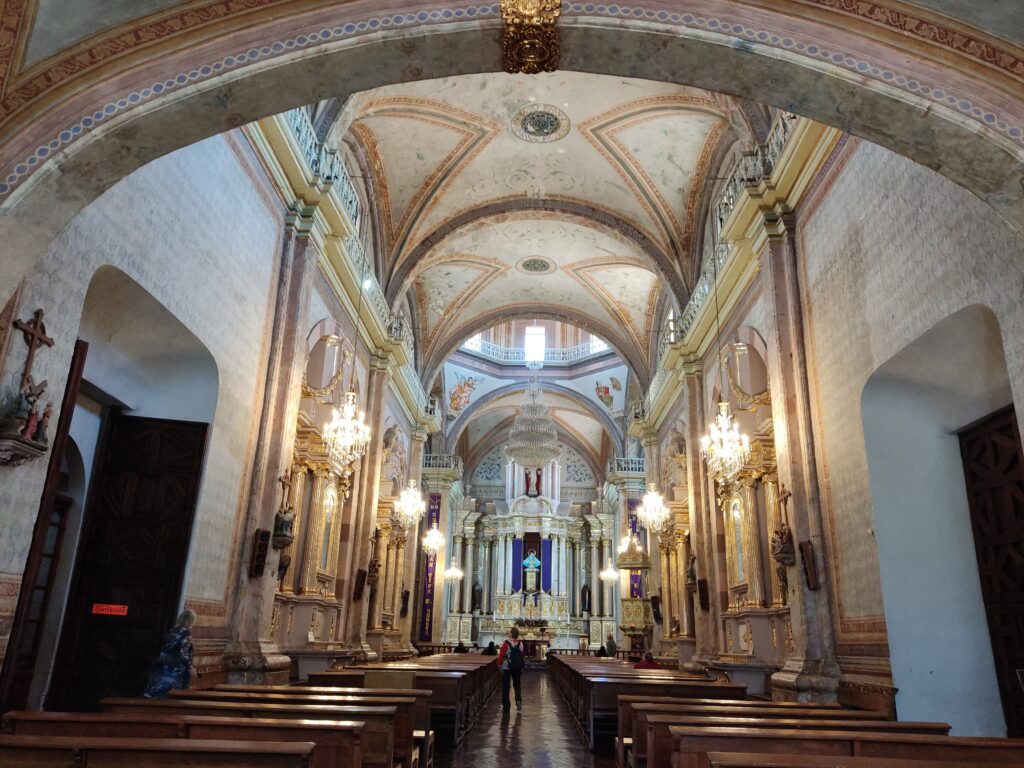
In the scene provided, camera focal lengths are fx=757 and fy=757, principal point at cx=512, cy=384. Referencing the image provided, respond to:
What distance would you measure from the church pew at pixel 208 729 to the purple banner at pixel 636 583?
57.5ft

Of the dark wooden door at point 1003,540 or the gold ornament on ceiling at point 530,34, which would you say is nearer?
the gold ornament on ceiling at point 530,34

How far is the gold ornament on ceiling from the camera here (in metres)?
4.63

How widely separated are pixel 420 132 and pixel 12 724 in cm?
1029

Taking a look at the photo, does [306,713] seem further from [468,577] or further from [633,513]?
[468,577]

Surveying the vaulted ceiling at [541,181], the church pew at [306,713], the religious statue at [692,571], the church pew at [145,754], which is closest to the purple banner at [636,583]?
the vaulted ceiling at [541,181]

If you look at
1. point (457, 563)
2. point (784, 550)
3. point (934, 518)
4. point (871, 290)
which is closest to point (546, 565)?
point (457, 563)

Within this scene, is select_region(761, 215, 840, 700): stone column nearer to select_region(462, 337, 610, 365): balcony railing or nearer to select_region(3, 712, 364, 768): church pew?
select_region(3, 712, 364, 768): church pew

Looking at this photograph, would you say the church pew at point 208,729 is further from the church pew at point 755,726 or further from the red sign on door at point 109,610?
the red sign on door at point 109,610

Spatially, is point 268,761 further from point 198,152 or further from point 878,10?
point 198,152

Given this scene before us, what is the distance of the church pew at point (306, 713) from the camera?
14.1 ft

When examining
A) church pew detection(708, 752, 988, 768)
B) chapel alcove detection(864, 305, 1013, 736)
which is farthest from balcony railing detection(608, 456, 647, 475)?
church pew detection(708, 752, 988, 768)

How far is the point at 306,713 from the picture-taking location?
4.42m

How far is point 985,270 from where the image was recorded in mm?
5102

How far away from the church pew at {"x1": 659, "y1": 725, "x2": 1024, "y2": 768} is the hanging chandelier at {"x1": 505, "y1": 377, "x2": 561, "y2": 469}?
696 inches
